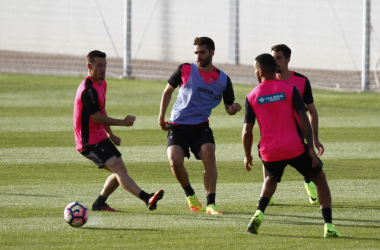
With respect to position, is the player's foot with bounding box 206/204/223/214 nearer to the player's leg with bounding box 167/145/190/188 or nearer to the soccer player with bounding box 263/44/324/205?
the player's leg with bounding box 167/145/190/188

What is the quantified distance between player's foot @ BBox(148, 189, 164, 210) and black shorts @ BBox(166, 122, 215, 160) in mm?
981

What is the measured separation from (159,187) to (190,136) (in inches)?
60.0

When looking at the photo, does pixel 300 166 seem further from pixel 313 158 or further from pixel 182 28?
pixel 182 28

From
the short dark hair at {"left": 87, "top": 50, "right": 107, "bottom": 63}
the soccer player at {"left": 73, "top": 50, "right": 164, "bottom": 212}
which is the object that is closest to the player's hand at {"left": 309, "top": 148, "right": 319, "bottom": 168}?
the soccer player at {"left": 73, "top": 50, "right": 164, "bottom": 212}

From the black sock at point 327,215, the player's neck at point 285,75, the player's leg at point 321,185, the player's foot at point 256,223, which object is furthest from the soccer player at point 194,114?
the black sock at point 327,215

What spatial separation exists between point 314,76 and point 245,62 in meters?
2.25

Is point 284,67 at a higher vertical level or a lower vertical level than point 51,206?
higher

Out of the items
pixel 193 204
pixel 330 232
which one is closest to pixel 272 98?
pixel 330 232

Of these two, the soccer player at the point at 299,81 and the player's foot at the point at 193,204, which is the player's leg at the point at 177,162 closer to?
the player's foot at the point at 193,204

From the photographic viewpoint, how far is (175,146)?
9.52 metres

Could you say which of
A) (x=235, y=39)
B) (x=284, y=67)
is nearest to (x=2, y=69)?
(x=235, y=39)

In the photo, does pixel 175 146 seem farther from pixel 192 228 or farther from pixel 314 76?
pixel 314 76

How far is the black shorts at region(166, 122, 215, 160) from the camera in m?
9.55

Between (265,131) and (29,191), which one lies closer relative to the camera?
(265,131)
